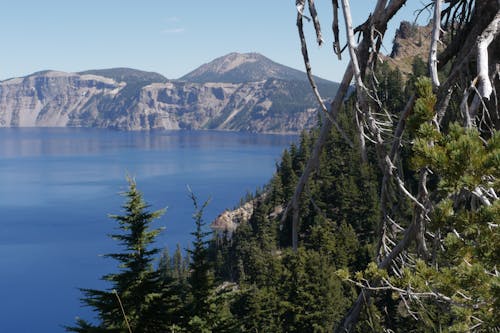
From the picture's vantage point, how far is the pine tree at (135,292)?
44.0 ft

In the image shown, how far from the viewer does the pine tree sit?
→ 528 inches

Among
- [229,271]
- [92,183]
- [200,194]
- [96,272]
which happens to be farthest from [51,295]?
[92,183]

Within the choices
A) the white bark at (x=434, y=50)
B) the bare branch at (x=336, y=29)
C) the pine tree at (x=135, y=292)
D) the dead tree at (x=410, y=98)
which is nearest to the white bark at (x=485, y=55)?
the dead tree at (x=410, y=98)

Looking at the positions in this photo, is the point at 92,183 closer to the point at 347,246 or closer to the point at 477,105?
the point at 347,246

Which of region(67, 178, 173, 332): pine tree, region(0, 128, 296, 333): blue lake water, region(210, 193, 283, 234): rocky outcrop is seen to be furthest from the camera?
region(210, 193, 283, 234): rocky outcrop

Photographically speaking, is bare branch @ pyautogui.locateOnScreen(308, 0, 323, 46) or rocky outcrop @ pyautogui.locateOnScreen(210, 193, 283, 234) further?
rocky outcrop @ pyautogui.locateOnScreen(210, 193, 283, 234)

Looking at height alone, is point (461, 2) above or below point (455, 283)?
Answer: above

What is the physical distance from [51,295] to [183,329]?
6981 cm

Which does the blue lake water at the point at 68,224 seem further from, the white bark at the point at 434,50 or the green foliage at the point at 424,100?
the green foliage at the point at 424,100

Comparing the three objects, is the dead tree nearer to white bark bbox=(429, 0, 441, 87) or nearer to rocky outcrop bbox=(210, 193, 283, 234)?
white bark bbox=(429, 0, 441, 87)

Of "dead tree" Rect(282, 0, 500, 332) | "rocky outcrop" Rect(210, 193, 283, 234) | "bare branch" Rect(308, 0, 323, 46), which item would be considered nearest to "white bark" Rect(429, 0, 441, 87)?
"dead tree" Rect(282, 0, 500, 332)

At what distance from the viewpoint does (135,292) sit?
45.7ft

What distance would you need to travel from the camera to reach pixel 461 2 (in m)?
3.61

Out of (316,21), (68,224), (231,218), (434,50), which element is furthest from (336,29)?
(231,218)
